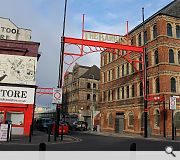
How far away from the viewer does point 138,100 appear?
36.2 m

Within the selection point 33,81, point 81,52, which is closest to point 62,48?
point 81,52

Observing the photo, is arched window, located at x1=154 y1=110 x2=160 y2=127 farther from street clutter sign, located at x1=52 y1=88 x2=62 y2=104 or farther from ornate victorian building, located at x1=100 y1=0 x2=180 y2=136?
street clutter sign, located at x1=52 y1=88 x2=62 y2=104

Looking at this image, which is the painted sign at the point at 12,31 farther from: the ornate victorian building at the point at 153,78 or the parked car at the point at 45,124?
the ornate victorian building at the point at 153,78

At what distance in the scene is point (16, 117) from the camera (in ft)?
83.9

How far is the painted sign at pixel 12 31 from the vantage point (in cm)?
3437

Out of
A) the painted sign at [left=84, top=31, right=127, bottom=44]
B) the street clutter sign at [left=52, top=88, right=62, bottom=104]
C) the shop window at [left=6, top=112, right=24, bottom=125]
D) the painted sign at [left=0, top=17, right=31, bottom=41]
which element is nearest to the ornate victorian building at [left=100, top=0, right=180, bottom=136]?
the painted sign at [left=84, top=31, right=127, bottom=44]

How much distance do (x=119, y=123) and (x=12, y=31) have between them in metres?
19.9

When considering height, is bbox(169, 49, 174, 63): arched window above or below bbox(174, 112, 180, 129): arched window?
above

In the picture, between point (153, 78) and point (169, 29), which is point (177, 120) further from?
point (169, 29)

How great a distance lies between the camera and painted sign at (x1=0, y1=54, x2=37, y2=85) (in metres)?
25.8

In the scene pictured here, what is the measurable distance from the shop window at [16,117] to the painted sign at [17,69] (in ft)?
9.55

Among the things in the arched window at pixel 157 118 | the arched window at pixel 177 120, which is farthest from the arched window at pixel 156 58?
the arched window at pixel 177 120

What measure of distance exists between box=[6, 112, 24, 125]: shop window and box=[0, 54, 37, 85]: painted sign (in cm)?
291

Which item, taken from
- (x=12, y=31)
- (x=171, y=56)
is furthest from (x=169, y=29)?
(x=12, y=31)
